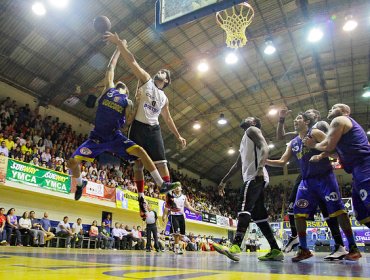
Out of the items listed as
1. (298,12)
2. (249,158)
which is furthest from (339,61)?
(249,158)

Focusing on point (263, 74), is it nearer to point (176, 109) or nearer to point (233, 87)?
point (233, 87)

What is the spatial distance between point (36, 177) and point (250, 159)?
10.2 m

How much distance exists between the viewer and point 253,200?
4.29m

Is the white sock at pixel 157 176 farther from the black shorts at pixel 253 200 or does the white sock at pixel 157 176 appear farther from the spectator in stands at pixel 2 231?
the spectator in stands at pixel 2 231

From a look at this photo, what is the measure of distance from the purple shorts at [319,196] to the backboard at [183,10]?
3113mm

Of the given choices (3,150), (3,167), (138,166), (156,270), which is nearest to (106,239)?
(3,167)

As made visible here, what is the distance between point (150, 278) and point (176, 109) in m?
20.7

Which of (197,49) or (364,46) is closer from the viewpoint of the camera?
(197,49)

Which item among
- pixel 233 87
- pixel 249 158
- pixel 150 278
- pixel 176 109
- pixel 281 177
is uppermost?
pixel 233 87

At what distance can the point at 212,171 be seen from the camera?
1373 inches

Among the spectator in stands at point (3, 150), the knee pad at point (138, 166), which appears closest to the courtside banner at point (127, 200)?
the spectator in stands at point (3, 150)

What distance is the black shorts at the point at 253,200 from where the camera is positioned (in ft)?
14.1

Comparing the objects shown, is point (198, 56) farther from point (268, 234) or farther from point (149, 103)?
point (268, 234)

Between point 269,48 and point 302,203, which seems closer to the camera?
point 302,203
